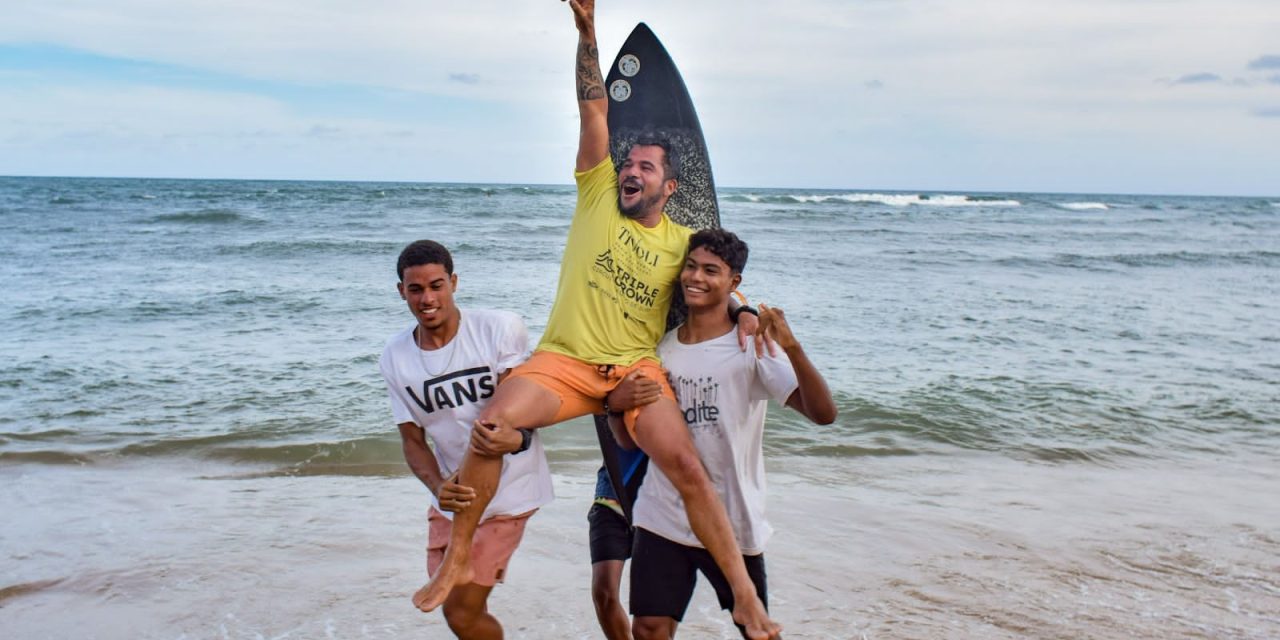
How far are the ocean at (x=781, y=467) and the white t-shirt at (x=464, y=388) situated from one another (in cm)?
110

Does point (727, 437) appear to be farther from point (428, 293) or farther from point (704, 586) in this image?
point (704, 586)

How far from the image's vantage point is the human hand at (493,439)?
3.21 metres

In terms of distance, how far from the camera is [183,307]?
41.7ft

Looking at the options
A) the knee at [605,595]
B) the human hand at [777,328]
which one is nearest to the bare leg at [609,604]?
the knee at [605,595]

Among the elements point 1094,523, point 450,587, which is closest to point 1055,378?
point 1094,523

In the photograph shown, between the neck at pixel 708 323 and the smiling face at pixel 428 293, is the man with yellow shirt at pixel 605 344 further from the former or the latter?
the smiling face at pixel 428 293

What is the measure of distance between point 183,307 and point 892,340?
8614 millimetres

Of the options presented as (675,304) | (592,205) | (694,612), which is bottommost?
(694,612)

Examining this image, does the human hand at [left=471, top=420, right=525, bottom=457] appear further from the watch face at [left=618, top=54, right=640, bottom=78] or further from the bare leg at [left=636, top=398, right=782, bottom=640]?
the watch face at [left=618, top=54, right=640, bottom=78]

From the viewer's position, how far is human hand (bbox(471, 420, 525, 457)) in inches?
127

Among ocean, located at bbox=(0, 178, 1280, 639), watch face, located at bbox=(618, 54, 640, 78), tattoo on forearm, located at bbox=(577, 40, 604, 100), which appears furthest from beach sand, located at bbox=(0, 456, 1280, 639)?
watch face, located at bbox=(618, 54, 640, 78)

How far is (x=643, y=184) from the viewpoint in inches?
150

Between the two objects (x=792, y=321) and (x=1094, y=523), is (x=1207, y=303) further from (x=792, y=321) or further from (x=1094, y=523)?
(x=1094, y=523)

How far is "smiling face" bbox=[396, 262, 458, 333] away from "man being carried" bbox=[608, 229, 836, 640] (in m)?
0.66
